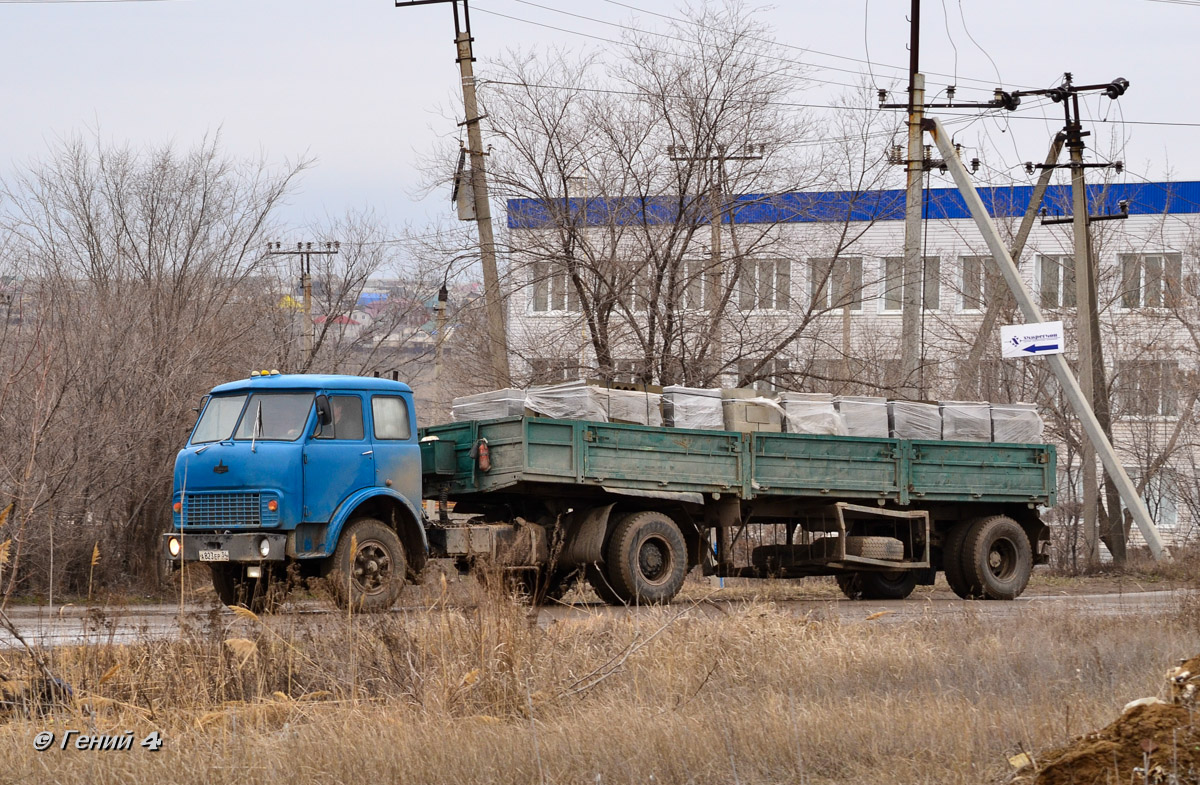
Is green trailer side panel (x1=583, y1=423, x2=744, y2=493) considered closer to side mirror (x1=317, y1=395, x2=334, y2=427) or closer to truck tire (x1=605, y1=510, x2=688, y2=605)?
truck tire (x1=605, y1=510, x2=688, y2=605)

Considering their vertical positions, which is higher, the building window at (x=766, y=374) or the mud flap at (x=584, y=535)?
the building window at (x=766, y=374)

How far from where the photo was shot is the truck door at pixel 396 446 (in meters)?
14.0

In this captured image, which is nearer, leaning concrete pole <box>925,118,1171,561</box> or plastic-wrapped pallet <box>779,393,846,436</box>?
plastic-wrapped pallet <box>779,393,846,436</box>

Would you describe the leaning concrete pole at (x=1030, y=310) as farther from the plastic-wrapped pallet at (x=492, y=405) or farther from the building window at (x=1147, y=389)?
the building window at (x=1147, y=389)

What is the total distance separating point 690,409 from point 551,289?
7.29 metres

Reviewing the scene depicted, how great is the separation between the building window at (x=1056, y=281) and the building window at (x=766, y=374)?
20649mm

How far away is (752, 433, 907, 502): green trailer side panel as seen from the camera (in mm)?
15820

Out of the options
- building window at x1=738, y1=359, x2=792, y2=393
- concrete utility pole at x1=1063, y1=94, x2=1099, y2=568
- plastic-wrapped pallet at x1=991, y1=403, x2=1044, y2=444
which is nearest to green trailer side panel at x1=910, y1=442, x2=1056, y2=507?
plastic-wrapped pallet at x1=991, y1=403, x2=1044, y2=444

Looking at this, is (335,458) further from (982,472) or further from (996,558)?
(996,558)

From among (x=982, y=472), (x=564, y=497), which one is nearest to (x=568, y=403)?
(x=564, y=497)

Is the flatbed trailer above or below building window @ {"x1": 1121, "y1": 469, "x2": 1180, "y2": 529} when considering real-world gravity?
above

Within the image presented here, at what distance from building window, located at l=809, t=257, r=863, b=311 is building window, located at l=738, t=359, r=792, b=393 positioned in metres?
1.14

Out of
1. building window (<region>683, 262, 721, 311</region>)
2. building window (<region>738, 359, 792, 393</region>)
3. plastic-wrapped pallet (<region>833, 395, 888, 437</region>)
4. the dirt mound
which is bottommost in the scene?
the dirt mound

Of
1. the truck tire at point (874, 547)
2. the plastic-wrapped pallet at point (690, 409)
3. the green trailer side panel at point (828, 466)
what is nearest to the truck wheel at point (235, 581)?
the plastic-wrapped pallet at point (690, 409)
